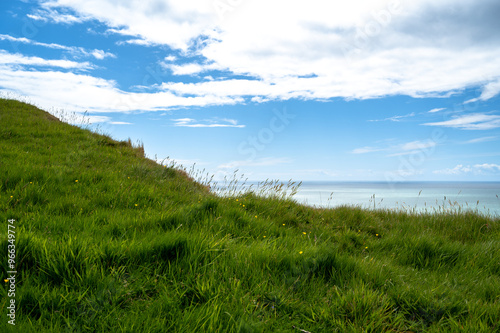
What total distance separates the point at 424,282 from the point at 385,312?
1.23m

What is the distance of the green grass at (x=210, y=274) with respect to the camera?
2.47m

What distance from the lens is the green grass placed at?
247 centimetres

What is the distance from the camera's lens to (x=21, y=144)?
31.1ft

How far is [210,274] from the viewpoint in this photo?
295 centimetres

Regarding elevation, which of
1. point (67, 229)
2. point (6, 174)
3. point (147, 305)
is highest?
point (6, 174)

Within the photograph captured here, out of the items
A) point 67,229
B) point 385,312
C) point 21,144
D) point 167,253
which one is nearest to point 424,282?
point 385,312

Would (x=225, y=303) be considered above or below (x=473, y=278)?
below

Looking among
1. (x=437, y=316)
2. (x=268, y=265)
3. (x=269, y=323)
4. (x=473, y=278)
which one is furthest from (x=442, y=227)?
(x=269, y=323)

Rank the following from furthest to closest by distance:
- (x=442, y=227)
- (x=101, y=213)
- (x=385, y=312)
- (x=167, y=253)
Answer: (x=442, y=227), (x=101, y=213), (x=167, y=253), (x=385, y=312)

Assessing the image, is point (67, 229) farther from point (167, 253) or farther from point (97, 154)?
point (97, 154)

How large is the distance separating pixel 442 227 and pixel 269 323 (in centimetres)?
600

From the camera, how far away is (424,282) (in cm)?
364

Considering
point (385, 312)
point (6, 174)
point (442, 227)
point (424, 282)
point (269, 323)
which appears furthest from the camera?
point (442, 227)

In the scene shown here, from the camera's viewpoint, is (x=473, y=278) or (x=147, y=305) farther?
(x=473, y=278)
